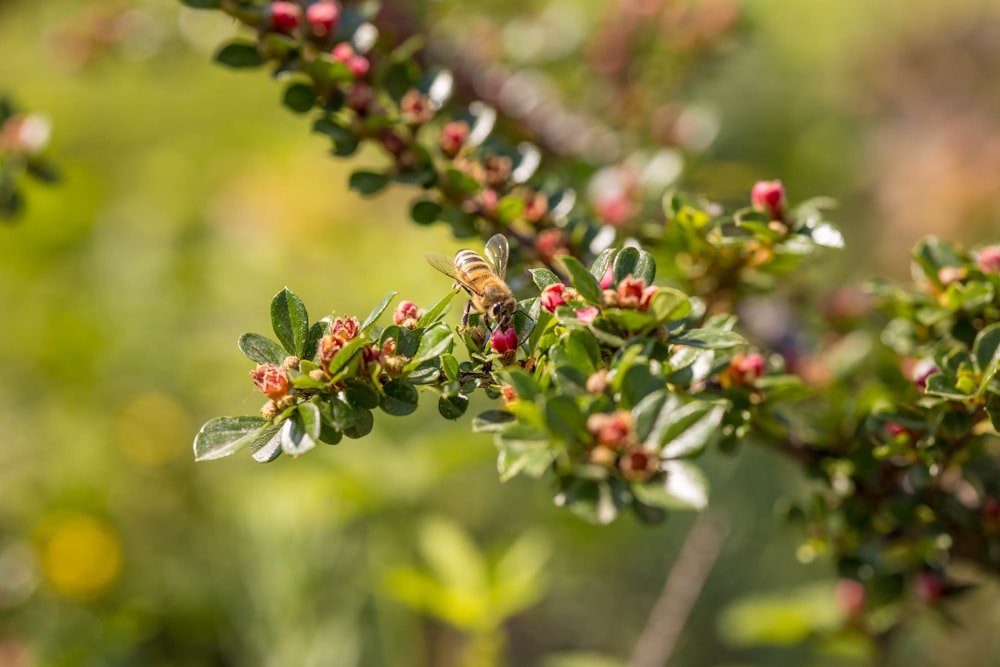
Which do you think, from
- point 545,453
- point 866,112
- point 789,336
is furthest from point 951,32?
point 545,453

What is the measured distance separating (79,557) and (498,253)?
1123 mm

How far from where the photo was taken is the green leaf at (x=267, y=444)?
0.39 meters

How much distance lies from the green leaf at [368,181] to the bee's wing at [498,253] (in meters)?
0.10

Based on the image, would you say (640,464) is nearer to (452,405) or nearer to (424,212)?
(452,405)

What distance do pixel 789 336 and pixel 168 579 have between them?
991 millimetres

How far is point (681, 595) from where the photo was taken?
0.86m

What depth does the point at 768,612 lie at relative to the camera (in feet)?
2.76

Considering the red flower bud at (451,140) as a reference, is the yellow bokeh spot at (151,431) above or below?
below

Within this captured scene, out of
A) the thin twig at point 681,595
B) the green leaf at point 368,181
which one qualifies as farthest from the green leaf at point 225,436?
the thin twig at point 681,595

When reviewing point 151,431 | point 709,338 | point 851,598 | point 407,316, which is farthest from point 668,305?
point 151,431

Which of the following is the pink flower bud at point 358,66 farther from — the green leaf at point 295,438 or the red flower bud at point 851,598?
the red flower bud at point 851,598

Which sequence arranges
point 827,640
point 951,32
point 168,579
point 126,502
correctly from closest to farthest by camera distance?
point 827,640, point 168,579, point 126,502, point 951,32

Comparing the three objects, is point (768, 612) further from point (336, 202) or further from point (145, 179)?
point (145, 179)

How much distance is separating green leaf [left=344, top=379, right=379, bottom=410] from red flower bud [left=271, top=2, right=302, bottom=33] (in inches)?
10.7
